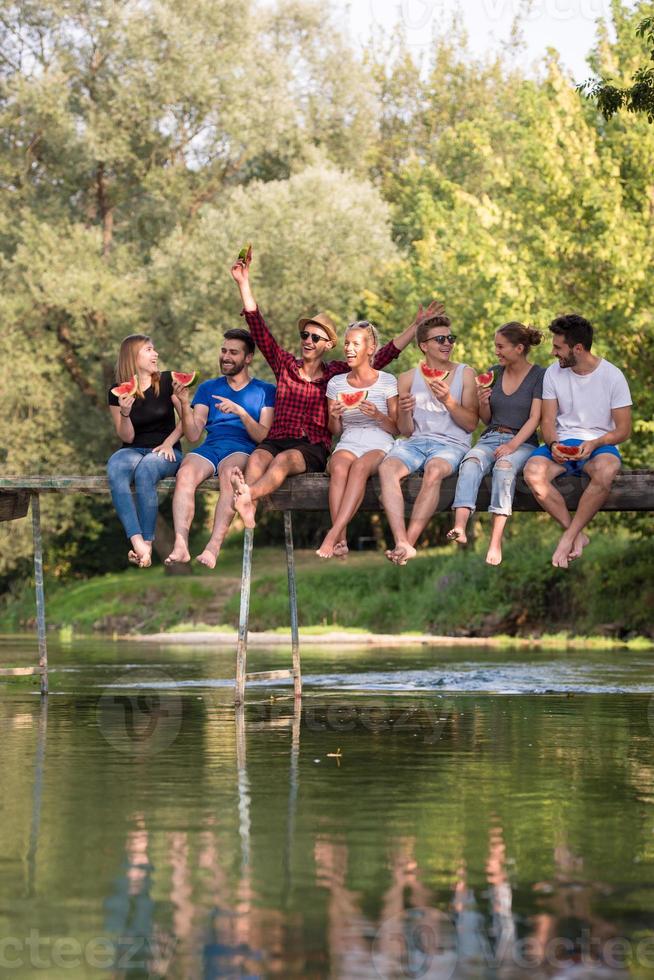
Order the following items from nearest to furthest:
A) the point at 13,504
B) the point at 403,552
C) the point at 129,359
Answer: the point at 403,552, the point at 129,359, the point at 13,504

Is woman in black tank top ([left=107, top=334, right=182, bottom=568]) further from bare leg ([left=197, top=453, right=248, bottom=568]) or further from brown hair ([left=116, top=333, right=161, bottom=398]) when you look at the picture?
bare leg ([left=197, top=453, right=248, bottom=568])

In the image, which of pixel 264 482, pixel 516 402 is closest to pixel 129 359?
pixel 264 482

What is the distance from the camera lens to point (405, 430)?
44.7 feet

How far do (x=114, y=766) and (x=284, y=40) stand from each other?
39.9 meters

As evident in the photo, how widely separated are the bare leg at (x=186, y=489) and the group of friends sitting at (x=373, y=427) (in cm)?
1

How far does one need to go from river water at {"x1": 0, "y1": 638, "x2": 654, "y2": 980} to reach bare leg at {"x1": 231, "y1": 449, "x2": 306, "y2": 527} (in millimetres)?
1594

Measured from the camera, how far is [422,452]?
44.8ft

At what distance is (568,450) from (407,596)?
82.3 ft

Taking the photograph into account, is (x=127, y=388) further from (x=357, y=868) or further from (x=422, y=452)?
(x=357, y=868)

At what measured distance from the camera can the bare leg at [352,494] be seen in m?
13.2

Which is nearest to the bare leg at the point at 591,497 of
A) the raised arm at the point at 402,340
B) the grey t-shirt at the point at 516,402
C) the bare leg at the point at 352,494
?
the grey t-shirt at the point at 516,402

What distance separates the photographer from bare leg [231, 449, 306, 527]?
42.4 feet

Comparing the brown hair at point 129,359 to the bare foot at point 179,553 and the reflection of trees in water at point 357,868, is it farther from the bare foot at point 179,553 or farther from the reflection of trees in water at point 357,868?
the reflection of trees in water at point 357,868

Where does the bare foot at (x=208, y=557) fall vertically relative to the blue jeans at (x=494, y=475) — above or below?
below
